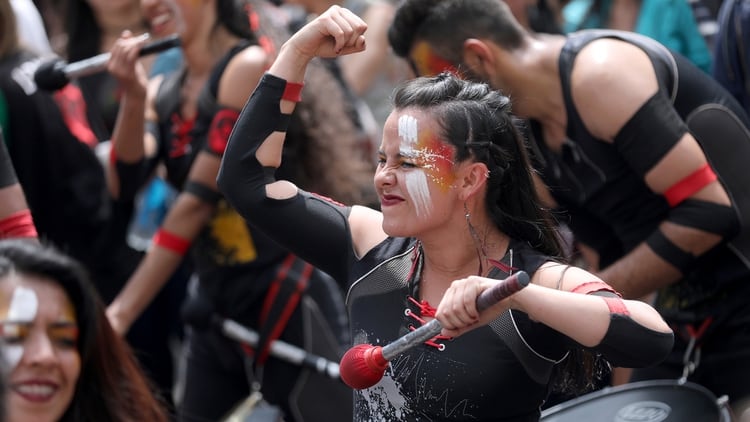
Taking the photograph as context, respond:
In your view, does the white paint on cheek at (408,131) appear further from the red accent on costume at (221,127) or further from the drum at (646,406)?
the red accent on costume at (221,127)

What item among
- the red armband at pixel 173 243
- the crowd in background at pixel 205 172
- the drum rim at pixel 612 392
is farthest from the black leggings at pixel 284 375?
the drum rim at pixel 612 392

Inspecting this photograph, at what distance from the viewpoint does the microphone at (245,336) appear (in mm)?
4301

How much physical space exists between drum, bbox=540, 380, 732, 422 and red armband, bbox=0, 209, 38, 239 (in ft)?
4.45

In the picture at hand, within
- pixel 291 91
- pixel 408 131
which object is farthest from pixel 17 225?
pixel 408 131

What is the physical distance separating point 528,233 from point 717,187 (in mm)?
888

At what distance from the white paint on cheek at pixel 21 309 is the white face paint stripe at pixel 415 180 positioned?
31.5 inches

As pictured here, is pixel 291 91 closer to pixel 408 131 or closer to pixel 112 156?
pixel 408 131

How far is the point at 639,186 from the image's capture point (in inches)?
148

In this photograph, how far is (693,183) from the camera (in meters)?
3.54

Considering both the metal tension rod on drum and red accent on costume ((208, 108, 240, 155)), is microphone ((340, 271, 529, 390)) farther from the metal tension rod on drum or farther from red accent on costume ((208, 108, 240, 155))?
red accent on costume ((208, 108, 240, 155))

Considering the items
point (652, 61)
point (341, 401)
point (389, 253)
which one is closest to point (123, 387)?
point (389, 253)

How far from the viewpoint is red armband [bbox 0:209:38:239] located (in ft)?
11.1

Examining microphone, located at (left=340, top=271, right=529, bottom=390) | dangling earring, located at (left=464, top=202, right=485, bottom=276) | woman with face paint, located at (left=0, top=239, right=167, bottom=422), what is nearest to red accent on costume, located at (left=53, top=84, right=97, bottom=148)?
woman with face paint, located at (left=0, top=239, right=167, bottom=422)

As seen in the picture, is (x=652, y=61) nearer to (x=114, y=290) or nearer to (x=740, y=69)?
(x=740, y=69)
